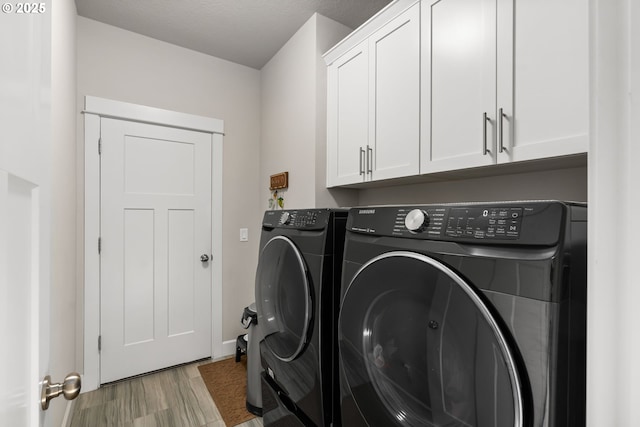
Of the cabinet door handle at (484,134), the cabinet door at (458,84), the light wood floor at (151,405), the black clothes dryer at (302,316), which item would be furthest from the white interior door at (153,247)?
the cabinet door handle at (484,134)

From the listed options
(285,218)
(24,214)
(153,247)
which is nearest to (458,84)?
(285,218)

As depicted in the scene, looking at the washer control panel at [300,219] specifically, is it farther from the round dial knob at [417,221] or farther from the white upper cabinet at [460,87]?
the white upper cabinet at [460,87]

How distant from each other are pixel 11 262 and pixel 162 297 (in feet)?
7.66

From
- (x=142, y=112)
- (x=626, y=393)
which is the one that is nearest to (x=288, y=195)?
(x=142, y=112)

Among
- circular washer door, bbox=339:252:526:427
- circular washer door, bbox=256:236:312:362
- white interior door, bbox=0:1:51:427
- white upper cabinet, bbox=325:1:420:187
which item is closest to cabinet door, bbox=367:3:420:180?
white upper cabinet, bbox=325:1:420:187

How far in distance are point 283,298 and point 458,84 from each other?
120 cm

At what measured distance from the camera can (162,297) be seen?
2535 millimetres

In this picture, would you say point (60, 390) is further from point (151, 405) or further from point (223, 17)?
point (223, 17)

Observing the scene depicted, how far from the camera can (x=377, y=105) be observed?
1.74 m

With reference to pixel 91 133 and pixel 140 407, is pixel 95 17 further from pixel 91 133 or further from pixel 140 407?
pixel 140 407

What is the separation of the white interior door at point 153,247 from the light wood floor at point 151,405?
0.15 m

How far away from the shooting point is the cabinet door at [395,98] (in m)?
1.53

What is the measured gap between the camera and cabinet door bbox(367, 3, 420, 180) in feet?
5.03

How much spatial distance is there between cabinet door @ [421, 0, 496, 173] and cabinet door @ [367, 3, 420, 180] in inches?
2.2
